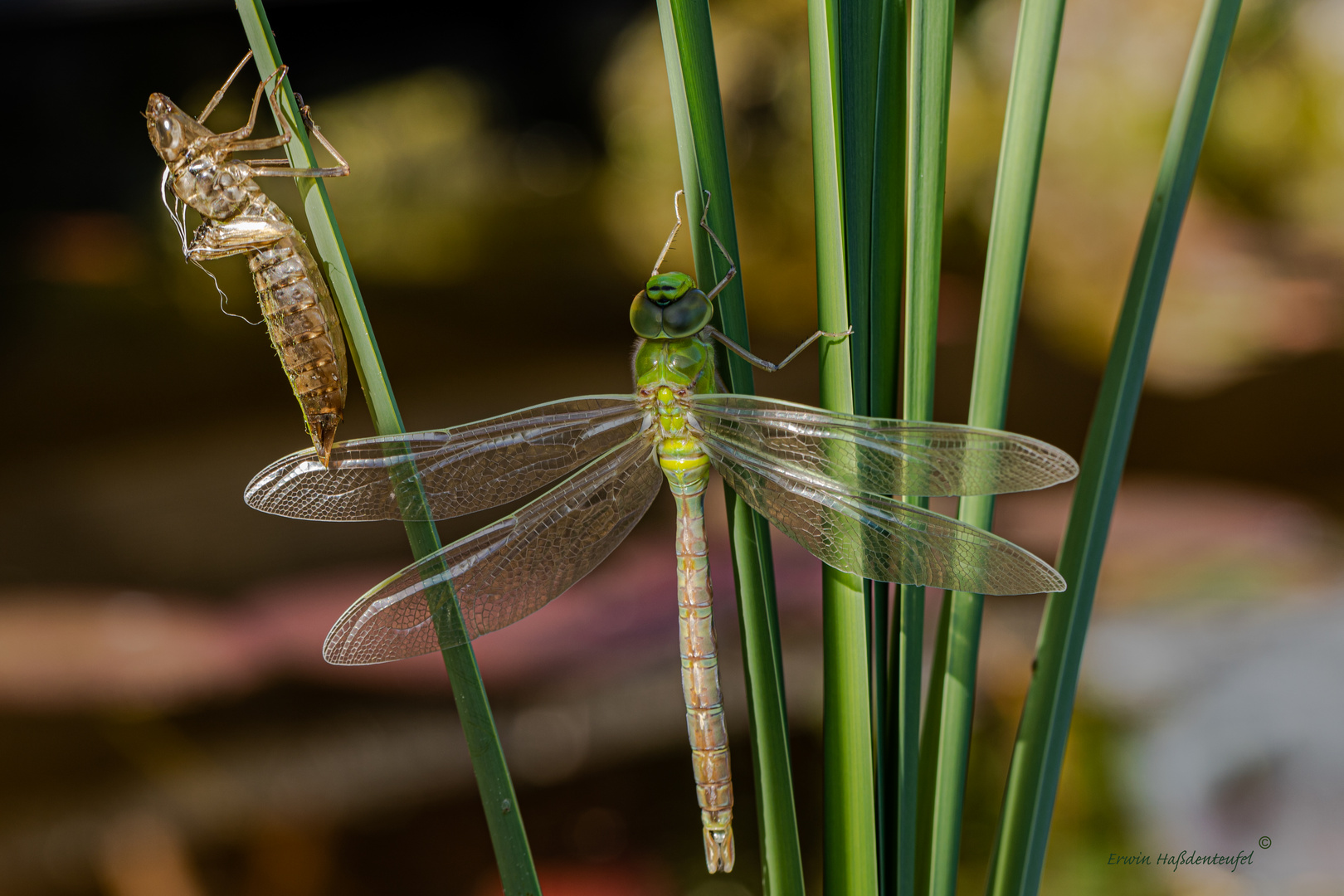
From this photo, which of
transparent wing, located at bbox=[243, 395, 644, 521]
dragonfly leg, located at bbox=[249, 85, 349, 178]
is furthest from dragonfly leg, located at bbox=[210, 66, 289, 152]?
transparent wing, located at bbox=[243, 395, 644, 521]

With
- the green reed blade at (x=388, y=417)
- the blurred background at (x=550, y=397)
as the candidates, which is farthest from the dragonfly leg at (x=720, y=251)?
the blurred background at (x=550, y=397)

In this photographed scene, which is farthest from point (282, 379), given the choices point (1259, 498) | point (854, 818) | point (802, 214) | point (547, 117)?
point (1259, 498)

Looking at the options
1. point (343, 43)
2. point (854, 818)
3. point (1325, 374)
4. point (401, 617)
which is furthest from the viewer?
point (1325, 374)

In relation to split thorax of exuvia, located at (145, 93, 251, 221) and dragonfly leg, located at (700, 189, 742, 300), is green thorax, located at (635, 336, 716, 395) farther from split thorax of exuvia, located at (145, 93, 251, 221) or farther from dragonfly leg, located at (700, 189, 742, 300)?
split thorax of exuvia, located at (145, 93, 251, 221)

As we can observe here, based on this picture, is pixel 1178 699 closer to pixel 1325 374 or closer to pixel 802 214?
pixel 1325 374

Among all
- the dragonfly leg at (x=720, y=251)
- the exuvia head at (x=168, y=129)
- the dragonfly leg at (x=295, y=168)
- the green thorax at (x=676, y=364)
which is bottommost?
the dragonfly leg at (x=720, y=251)

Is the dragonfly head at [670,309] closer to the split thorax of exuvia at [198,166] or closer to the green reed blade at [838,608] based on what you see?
the green reed blade at [838,608]
